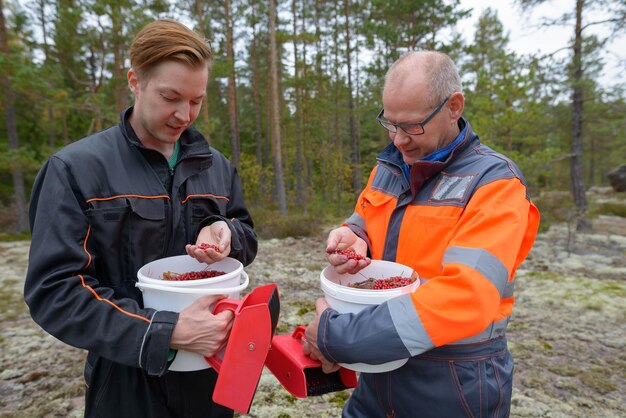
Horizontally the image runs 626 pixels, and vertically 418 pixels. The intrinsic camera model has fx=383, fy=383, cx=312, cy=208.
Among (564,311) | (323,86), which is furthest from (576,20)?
(323,86)

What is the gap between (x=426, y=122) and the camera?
1607 mm

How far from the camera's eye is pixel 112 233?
155 centimetres

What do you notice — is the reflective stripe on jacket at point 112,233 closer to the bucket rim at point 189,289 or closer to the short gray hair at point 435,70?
the bucket rim at point 189,289

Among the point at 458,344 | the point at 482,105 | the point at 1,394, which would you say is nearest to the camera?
the point at 458,344

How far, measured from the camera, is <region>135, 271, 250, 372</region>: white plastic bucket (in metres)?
1.38

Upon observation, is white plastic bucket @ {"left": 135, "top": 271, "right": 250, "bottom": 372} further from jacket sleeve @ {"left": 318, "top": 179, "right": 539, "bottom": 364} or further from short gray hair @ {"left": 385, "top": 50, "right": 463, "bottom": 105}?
short gray hair @ {"left": 385, "top": 50, "right": 463, "bottom": 105}

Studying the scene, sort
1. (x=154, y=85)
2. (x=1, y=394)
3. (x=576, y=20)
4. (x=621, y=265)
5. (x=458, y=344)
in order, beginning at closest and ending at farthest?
(x=458, y=344) → (x=154, y=85) → (x=1, y=394) → (x=621, y=265) → (x=576, y=20)

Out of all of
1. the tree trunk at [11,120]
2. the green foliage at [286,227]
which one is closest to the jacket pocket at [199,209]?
the green foliage at [286,227]

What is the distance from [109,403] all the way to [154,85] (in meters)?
1.36

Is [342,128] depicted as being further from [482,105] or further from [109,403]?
[109,403]

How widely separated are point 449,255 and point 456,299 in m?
0.17

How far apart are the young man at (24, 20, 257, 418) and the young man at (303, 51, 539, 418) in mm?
600

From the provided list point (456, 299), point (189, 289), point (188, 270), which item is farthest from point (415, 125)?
point (188, 270)

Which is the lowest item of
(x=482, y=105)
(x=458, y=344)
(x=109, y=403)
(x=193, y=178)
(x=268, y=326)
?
(x=109, y=403)
